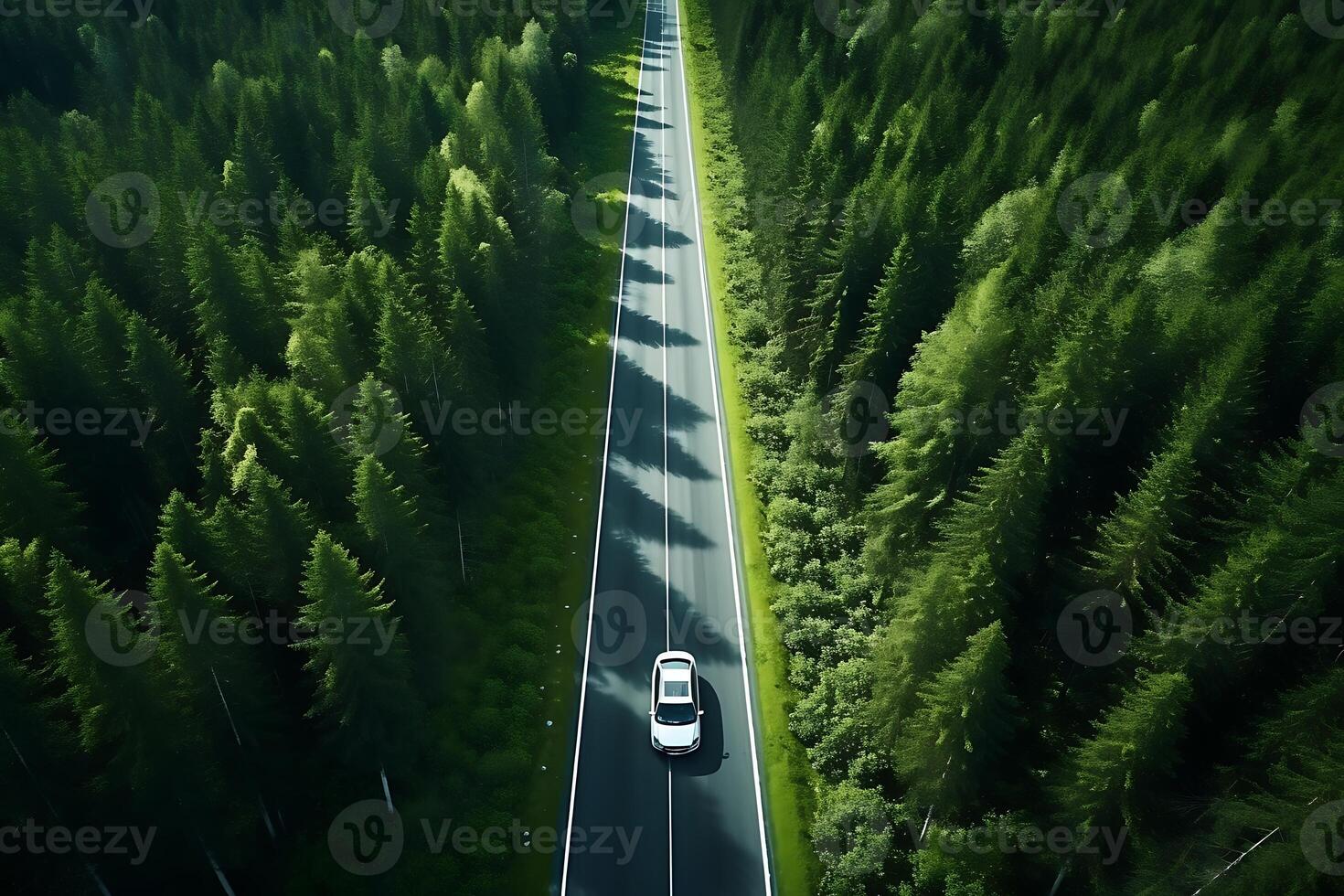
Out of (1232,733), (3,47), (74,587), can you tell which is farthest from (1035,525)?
(3,47)

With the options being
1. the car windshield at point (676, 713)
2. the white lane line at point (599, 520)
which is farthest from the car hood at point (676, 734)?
the white lane line at point (599, 520)

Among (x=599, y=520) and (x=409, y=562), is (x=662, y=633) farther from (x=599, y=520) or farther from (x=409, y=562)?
(x=409, y=562)

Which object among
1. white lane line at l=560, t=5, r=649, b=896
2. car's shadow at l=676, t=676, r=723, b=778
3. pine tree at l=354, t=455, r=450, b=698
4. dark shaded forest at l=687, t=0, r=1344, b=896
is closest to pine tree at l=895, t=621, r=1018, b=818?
dark shaded forest at l=687, t=0, r=1344, b=896

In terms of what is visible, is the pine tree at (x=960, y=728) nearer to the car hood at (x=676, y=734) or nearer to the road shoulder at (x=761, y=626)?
the road shoulder at (x=761, y=626)

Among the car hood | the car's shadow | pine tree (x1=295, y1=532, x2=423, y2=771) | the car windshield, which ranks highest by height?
pine tree (x1=295, y1=532, x2=423, y2=771)

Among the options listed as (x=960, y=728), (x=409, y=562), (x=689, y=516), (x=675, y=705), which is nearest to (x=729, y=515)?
(x=689, y=516)

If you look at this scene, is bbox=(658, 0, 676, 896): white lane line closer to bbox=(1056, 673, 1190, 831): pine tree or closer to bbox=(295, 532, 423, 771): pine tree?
bbox=(295, 532, 423, 771): pine tree

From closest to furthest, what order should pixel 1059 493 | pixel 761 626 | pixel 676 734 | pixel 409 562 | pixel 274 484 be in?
pixel 274 484
pixel 409 562
pixel 676 734
pixel 1059 493
pixel 761 626

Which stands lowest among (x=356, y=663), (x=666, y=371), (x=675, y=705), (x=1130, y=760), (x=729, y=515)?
(x=675, y=705)
